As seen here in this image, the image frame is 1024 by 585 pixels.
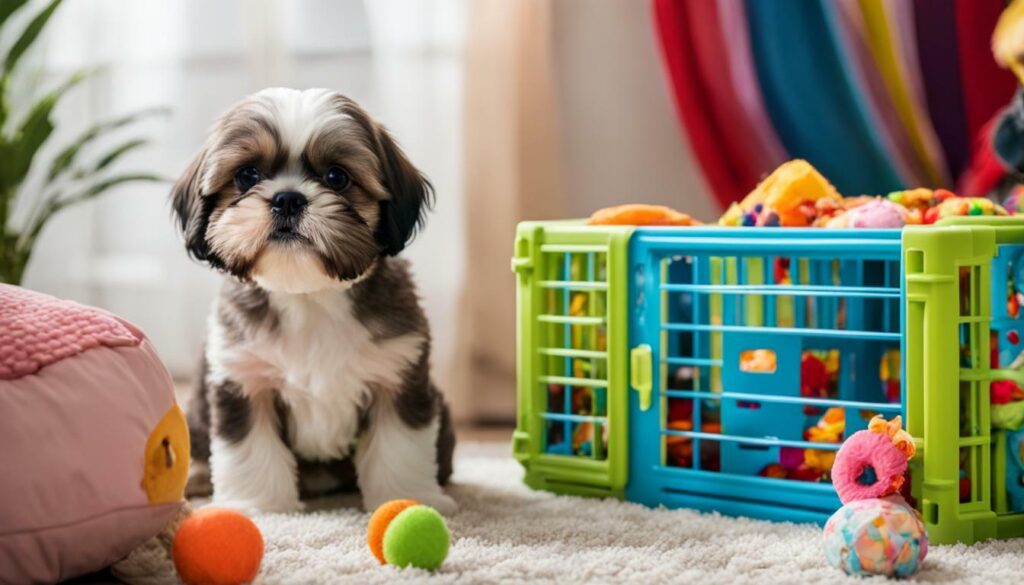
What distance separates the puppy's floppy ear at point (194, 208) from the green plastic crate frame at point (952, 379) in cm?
109

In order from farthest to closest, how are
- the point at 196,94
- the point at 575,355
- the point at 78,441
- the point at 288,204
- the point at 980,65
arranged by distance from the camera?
1. the point at 196,94
2. the point at 980,65
3. the point at 575,355
4. the point at 288,204
5. the point at 78,441

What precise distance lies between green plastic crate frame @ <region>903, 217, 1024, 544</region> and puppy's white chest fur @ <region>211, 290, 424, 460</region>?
2.70 feet

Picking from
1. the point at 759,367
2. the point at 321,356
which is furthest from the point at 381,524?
the point at 759,367

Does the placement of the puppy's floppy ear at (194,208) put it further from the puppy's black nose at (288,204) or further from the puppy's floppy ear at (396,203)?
the puppy's floppy ear at (396,203)

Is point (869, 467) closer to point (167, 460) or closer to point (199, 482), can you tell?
point (167, 460)

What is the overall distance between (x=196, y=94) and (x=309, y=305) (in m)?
1.57

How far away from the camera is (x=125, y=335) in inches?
65.3

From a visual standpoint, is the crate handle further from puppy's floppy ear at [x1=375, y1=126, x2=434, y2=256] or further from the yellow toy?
puppy's floppy ear at [x1=375, y1=126, x2=434, y2=256]

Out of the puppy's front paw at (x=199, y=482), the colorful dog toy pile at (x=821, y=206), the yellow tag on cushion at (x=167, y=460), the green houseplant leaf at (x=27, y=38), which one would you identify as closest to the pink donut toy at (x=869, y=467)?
the colorful dog toy pile at (x=821, y=206)

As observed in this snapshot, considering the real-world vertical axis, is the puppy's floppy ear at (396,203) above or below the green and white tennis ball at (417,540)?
above

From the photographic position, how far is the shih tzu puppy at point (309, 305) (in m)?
1.86

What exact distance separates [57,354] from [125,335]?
0.13m

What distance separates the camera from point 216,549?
155 centimetres

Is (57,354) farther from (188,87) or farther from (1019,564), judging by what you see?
(188,87)
